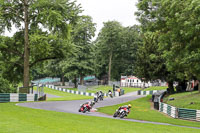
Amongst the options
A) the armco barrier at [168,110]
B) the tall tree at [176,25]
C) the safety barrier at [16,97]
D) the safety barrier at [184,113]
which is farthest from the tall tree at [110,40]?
the safety barrier at [184,113]

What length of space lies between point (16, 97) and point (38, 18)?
8.13 meters

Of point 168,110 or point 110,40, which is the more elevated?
point 110,40

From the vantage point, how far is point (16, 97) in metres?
26.7

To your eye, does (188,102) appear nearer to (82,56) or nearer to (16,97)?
(16,97)

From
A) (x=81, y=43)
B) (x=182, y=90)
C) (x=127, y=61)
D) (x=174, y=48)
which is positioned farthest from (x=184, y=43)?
(x=127, y=61)

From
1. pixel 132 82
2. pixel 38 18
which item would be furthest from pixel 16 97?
pixel 132 82

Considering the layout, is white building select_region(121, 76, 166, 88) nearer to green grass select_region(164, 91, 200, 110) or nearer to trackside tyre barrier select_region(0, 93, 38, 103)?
green grass select_region(164, 91, 200, 110)

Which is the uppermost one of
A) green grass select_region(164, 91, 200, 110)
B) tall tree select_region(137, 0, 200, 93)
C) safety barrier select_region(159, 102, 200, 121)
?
tall tree select_region(137, 0, 200, 93)

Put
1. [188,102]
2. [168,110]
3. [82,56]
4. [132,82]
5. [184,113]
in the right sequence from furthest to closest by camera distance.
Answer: [132,82] → [82,56] → [188,102] → [168,110] → [184,113]

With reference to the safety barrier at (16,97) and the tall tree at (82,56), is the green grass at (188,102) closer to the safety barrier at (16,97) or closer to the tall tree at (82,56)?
the safety barrier at (16,97)

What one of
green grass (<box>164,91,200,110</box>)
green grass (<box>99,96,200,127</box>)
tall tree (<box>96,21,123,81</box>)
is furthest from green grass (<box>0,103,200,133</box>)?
tall tree (<box>96,21,123,81</box>)

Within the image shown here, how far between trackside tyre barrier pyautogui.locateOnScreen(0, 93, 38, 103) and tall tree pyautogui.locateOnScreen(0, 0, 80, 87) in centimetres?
168

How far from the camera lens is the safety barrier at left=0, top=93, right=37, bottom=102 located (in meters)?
25.4

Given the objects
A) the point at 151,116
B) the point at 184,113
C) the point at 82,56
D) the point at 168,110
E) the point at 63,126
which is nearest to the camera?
the point at 63,126
